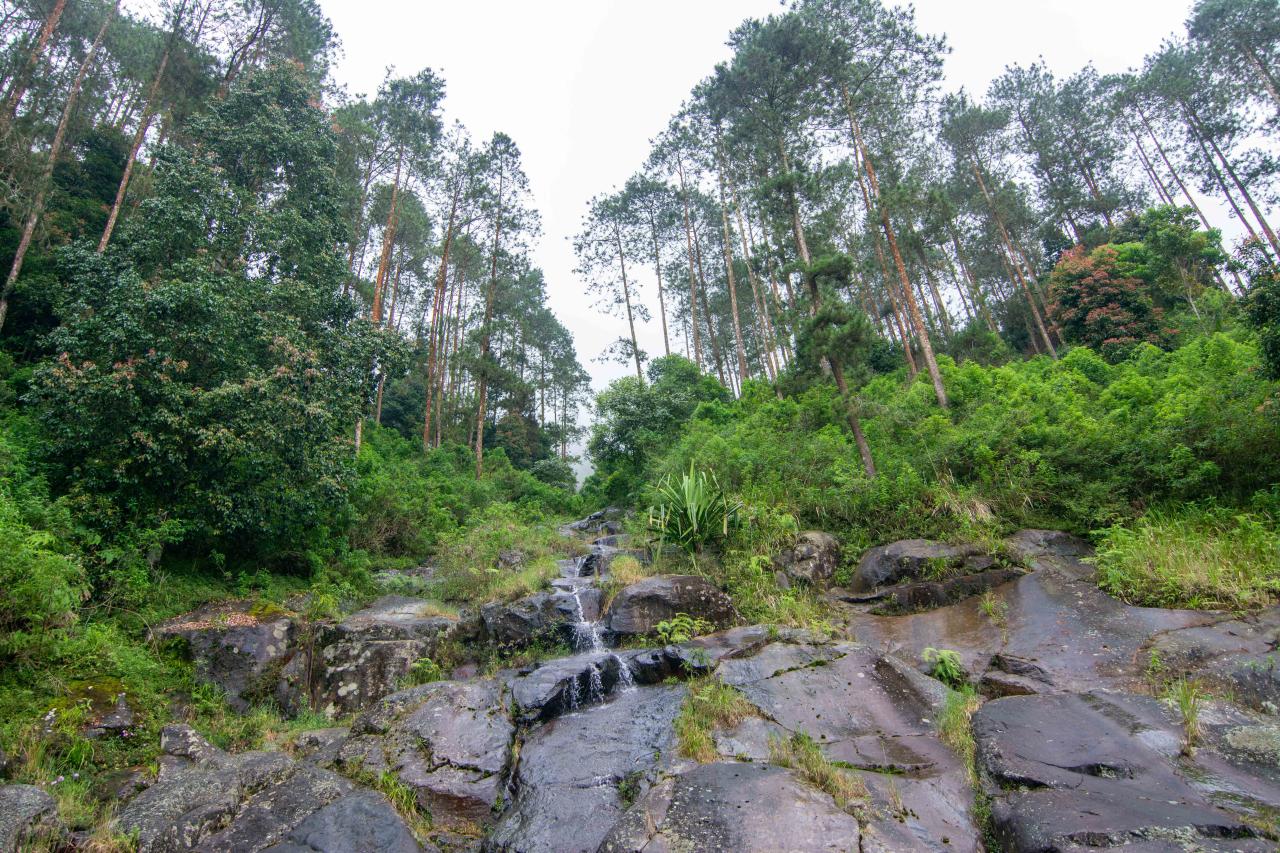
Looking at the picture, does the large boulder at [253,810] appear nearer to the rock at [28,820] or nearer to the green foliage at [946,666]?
the rock at [28,820]

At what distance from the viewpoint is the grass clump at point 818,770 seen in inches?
168

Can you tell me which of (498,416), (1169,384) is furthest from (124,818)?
(498,416)

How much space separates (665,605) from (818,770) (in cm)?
445

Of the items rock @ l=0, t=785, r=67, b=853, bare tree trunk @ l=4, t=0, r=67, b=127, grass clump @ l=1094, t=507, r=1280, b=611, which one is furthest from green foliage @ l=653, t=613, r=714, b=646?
bare tree trunk @ l=4, t=0, r=67, b=127

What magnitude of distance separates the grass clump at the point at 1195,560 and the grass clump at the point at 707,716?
5.27 metres

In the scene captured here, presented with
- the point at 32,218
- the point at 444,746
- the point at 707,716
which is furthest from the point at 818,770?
the point at 32,218

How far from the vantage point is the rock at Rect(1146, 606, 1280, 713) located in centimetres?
491

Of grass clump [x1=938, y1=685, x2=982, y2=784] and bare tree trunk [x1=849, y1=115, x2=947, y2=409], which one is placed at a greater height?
bare tree trunk [x1=849, y1=115, x2=947, y2=409]

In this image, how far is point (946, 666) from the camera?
6379 millimetres

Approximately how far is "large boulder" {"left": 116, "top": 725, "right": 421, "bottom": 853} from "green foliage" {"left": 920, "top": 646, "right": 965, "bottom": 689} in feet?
18.7

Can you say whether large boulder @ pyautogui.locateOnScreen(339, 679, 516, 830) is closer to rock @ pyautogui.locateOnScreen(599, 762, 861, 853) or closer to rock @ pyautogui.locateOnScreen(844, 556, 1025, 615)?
rock @ pyautogui.locateOnScreen(599, 762, 861, 853)

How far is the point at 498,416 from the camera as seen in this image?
34.3 metres

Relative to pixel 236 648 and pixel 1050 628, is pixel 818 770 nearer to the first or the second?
pixel 1050 628

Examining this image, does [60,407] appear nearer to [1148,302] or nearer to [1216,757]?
[1216,757]
